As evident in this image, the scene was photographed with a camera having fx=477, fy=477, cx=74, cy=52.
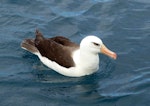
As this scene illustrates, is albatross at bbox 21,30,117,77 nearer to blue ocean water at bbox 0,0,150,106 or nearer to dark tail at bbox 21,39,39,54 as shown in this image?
blue ocean water at bbox 0,0,150,106

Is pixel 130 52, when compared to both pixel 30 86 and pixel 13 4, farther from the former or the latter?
pixel 13 4

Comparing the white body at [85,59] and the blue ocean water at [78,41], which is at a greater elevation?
the white body at [85,59]

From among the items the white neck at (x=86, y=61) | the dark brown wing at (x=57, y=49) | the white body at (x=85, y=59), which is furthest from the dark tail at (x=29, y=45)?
the white neck at (x=86, y=61)

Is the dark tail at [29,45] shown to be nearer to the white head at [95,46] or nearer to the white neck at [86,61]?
the white neck at [86,61]

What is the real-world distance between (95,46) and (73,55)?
64 cm

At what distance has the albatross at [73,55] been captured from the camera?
10.9 meters

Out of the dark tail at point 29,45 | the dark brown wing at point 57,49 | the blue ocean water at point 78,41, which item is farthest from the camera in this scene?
the dark tail at point 29,45

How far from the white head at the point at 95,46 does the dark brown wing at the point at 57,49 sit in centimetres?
46

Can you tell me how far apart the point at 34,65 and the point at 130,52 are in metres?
2.48

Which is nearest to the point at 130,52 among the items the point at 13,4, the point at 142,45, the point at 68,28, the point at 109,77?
the point at 142,45

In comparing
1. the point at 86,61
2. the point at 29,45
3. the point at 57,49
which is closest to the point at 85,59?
the point at 86,61

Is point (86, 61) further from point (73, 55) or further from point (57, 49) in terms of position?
point (57, 49)

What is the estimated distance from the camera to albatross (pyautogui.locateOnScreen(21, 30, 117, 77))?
1090cm

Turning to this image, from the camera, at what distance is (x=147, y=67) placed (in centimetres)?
1151
